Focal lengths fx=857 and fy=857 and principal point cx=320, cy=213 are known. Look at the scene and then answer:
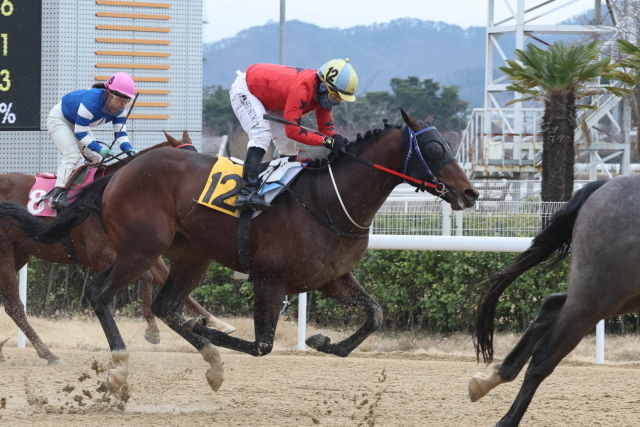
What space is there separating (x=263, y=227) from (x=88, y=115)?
2002mm

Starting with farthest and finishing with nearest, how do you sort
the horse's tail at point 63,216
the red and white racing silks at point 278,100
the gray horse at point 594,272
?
1. the horse's tail at point 63,216
2. the red and white racing silks at point 278,100
3. the gray horse at point 594,272

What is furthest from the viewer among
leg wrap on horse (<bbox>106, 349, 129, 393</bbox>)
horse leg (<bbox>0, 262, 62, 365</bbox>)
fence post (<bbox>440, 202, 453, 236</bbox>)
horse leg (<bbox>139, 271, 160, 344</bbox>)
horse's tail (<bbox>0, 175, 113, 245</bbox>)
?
fence post (<bbox>440, 202, 453, 236</bbox>)

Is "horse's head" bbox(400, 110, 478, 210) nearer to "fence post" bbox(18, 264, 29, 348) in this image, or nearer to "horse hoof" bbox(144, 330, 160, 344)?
"horse hoof" bbox(144, 330, 160, 344)

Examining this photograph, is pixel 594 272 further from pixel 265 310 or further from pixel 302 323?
pixel 302 323

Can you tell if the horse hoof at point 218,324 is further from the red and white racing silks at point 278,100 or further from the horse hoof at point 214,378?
the red and white racing silks at point 278,100

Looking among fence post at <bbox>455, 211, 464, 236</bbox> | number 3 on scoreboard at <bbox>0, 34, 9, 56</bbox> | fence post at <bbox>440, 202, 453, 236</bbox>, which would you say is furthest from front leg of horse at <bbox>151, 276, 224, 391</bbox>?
fence post at <bbox>455, 211, 464, 236</bbox>

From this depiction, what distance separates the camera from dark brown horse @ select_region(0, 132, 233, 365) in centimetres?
596

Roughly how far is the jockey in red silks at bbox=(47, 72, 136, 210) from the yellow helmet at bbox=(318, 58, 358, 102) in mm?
1855

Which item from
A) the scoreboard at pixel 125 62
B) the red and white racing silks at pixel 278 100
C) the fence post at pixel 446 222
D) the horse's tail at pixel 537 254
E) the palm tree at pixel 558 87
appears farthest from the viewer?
the palm tree at pixel 558 87

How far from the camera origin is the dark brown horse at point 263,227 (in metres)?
4.65

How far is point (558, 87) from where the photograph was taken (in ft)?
44.3

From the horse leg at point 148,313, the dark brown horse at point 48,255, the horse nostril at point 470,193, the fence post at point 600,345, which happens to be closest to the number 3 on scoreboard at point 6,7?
the dark brown horse at point 48,255

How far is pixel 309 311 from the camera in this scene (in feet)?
25.0

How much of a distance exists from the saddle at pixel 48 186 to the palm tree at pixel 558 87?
27.4 ft
